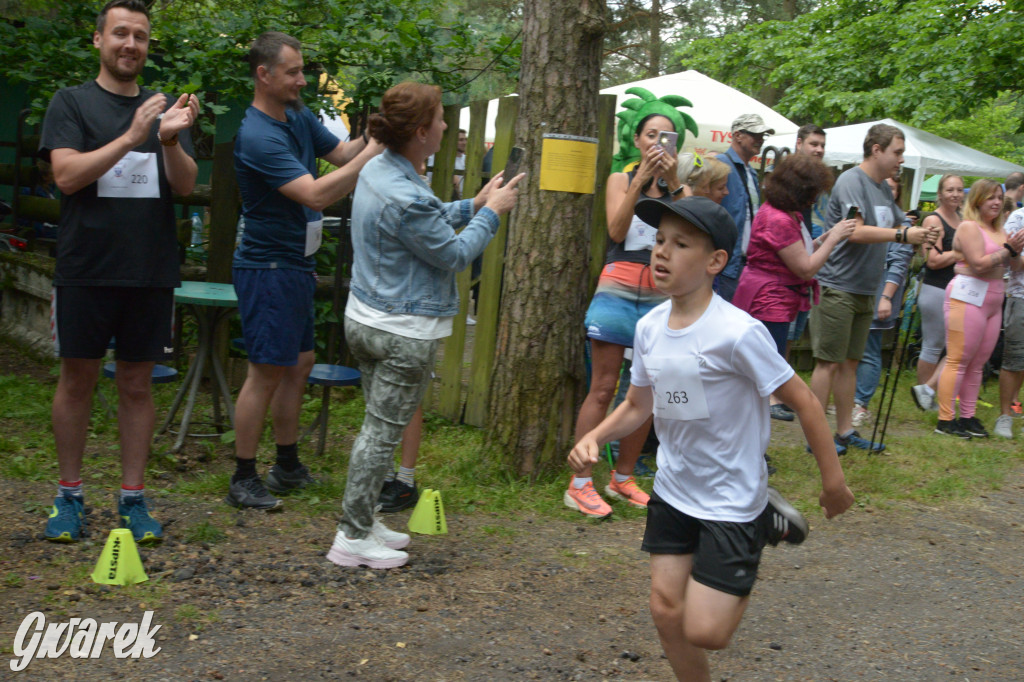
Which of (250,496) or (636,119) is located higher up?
(636,119)

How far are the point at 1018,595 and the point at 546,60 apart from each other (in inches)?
145

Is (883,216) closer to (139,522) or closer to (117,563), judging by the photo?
(139,522)

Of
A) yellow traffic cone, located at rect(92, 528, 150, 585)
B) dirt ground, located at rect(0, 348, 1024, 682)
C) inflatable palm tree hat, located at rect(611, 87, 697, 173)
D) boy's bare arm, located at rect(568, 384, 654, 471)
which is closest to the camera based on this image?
boy's bare arm, located at rect(568, 384, 654, 471)

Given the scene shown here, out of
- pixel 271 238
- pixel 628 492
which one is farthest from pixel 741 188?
pixel 271 238

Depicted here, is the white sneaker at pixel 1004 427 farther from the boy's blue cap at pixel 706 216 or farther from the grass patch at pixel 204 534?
the grass patch at pixel 204 534

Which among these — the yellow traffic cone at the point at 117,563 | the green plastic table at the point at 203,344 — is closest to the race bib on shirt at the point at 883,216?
the green plastic table at the point at 203,344

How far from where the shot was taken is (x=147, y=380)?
425 cm

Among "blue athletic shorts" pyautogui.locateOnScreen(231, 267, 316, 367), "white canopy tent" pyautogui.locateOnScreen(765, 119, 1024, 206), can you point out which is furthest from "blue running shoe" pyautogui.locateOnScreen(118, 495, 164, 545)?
"white canopy tent" pyautogui.locateOnScreen(765, 119, 1024, 206)

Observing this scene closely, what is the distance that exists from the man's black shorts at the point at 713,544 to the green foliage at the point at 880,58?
14398mm

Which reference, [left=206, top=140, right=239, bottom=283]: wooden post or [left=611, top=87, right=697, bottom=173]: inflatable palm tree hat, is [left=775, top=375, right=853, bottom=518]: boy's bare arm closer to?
[left=611, top=87, right=697, bottom=173]: inflatable palm tree hat

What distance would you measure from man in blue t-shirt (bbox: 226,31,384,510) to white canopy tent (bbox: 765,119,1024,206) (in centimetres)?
979

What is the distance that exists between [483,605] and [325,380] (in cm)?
202

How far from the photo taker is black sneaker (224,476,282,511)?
190 inches

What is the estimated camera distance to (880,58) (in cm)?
1992
